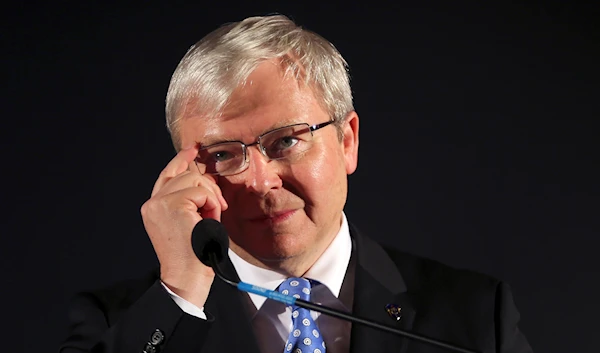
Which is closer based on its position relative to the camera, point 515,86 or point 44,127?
point 44,127

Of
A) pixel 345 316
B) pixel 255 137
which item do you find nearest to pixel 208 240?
pixel 345 316

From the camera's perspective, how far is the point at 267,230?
221 cm

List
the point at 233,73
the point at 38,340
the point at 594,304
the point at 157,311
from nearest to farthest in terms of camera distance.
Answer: the point at 157,311 < the point at 233,73 < the point at 38,340 < the point at 594,304

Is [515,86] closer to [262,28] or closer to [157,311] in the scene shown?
[262,28]

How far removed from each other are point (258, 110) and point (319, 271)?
429 mm

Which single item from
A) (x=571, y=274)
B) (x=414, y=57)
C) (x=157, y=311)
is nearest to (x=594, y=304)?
(x=571, y=274)

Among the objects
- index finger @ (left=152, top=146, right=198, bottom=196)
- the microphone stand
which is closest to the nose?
index finger @ (left=152, top=146, right=198, bottom=196)

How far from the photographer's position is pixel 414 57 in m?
3.02

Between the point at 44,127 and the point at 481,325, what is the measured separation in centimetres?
139

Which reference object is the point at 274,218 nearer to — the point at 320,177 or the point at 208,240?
the point at 320,177

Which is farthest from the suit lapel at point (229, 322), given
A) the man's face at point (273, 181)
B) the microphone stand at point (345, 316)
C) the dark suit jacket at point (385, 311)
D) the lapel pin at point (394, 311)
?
the microphone stand at point (345, 316)

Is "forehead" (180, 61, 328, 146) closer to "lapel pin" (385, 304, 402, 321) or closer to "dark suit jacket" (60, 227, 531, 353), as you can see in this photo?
"dark suit jacket" (60, 227, 531, 353)

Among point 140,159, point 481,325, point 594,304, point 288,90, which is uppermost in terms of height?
point 288,90

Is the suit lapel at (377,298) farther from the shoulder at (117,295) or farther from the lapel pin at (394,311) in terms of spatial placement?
the shoulder at (117,295)
